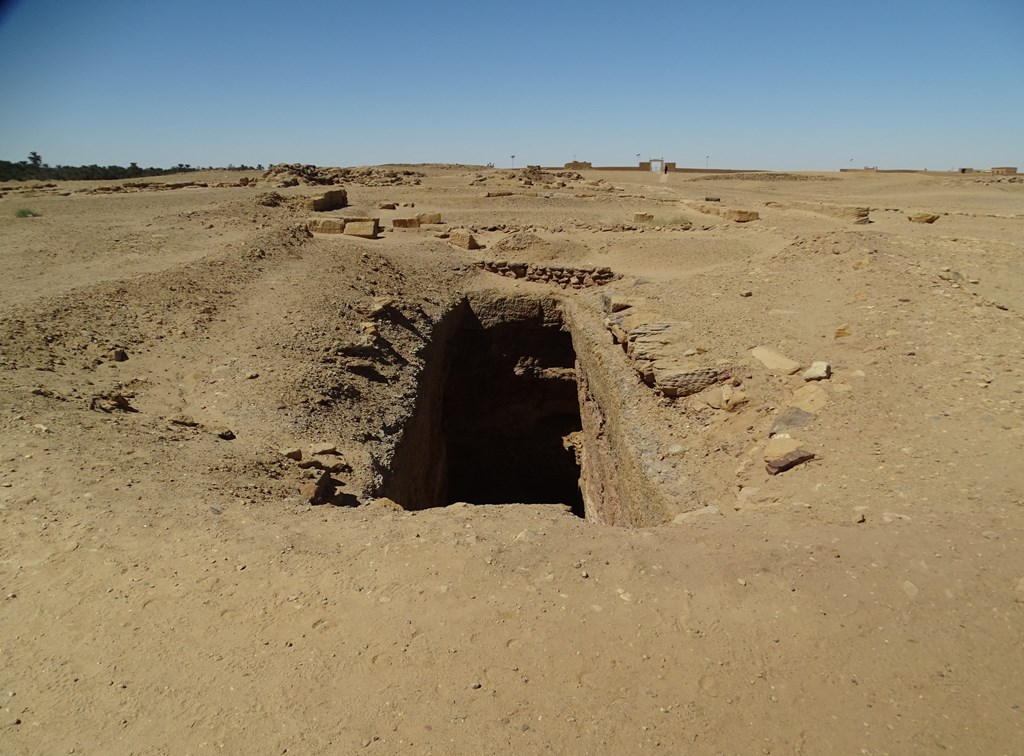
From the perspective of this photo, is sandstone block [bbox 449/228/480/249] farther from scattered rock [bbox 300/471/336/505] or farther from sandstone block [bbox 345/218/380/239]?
scattered rock [bbox 300/471/336/505]

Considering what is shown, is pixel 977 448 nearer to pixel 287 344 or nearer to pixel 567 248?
pixel 287 344

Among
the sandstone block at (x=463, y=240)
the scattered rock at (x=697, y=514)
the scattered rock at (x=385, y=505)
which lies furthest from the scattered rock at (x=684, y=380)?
the sandstone block at (x=463, y=240)

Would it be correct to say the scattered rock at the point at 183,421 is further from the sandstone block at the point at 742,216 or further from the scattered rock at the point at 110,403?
the sandstone block at the point at 742,216

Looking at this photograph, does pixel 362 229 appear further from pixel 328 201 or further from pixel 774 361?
pixel 774 361

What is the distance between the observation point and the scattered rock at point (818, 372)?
600cm

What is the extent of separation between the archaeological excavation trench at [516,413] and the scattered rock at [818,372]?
281 centimetres

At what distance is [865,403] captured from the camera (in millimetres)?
5398

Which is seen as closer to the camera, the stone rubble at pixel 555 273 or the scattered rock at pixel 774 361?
the scattered rock at pixel 774 361

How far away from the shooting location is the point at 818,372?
6.02 meters

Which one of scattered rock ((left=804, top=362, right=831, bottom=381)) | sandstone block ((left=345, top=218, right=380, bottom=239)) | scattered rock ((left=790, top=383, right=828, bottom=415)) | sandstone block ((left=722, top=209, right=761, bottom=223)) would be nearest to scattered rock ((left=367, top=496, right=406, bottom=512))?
scattered rock ((left=790, top=383, right=828, bottom=415))

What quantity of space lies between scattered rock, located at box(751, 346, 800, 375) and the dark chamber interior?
5477 millimetres

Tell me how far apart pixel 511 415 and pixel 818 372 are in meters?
7.96

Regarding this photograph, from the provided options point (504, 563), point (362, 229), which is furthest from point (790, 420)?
point (362, 229)

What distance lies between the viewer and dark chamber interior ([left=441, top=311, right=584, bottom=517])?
40.6 ft
